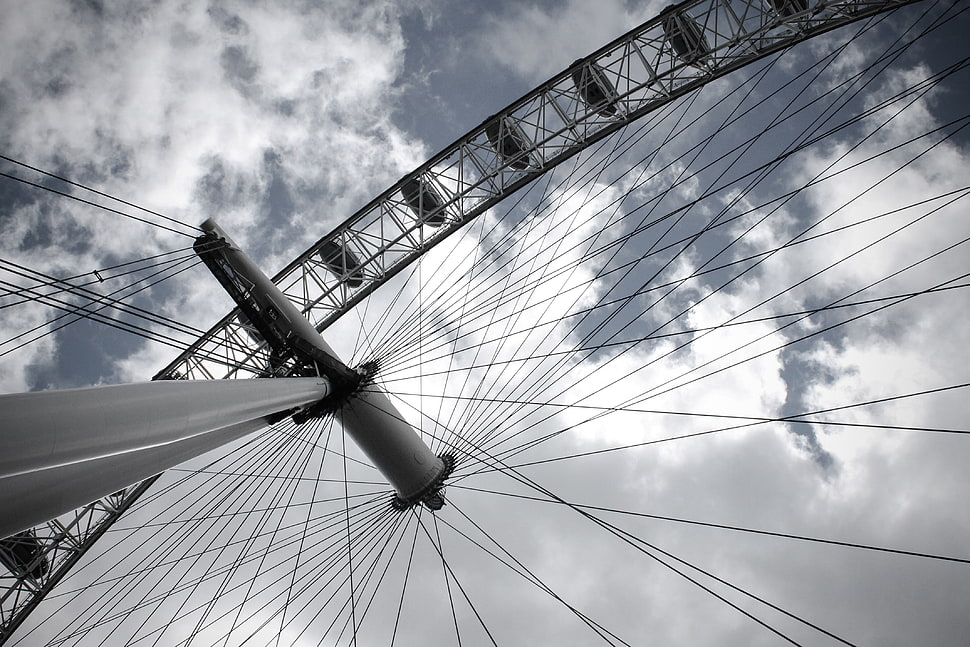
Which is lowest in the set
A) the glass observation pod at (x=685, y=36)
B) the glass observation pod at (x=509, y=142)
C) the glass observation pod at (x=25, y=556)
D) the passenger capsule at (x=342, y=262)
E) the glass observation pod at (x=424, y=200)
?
the glass observation pod at (x=685, y=36)

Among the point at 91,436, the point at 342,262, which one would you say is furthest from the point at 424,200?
the point at 91,436

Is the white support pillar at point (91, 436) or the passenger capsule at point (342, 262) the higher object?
the passenger capsule at point (342, 262)

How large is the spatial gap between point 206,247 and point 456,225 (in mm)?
5702

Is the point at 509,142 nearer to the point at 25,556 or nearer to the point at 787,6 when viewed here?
the point at 787,6

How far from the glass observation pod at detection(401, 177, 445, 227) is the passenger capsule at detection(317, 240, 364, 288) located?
7.01 ft

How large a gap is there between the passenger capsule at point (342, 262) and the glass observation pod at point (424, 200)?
2.14m

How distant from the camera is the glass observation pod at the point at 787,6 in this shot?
11.3 metres

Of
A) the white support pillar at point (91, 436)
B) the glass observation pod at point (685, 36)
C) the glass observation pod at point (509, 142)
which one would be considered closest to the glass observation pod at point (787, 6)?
the glass observation pod at point (685, 36)

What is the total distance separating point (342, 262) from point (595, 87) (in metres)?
7.68

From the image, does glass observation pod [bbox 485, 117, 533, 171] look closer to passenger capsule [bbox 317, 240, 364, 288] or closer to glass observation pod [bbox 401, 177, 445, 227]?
glass observation pod [bbox 401, 177, 445, 227]

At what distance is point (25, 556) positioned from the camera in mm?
16766

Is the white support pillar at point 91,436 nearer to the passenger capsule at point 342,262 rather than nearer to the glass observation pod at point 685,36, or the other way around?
the passenger capsule at point 342,262

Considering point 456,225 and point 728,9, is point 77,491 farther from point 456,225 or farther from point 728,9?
point 728,9

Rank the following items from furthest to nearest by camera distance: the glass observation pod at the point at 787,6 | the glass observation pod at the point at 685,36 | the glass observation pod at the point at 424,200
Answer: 1. the glass observation pod at the point at 424,200
2. the glass observation pod at the point at 685,36
3. the glass observation pod at the point at 787,6
